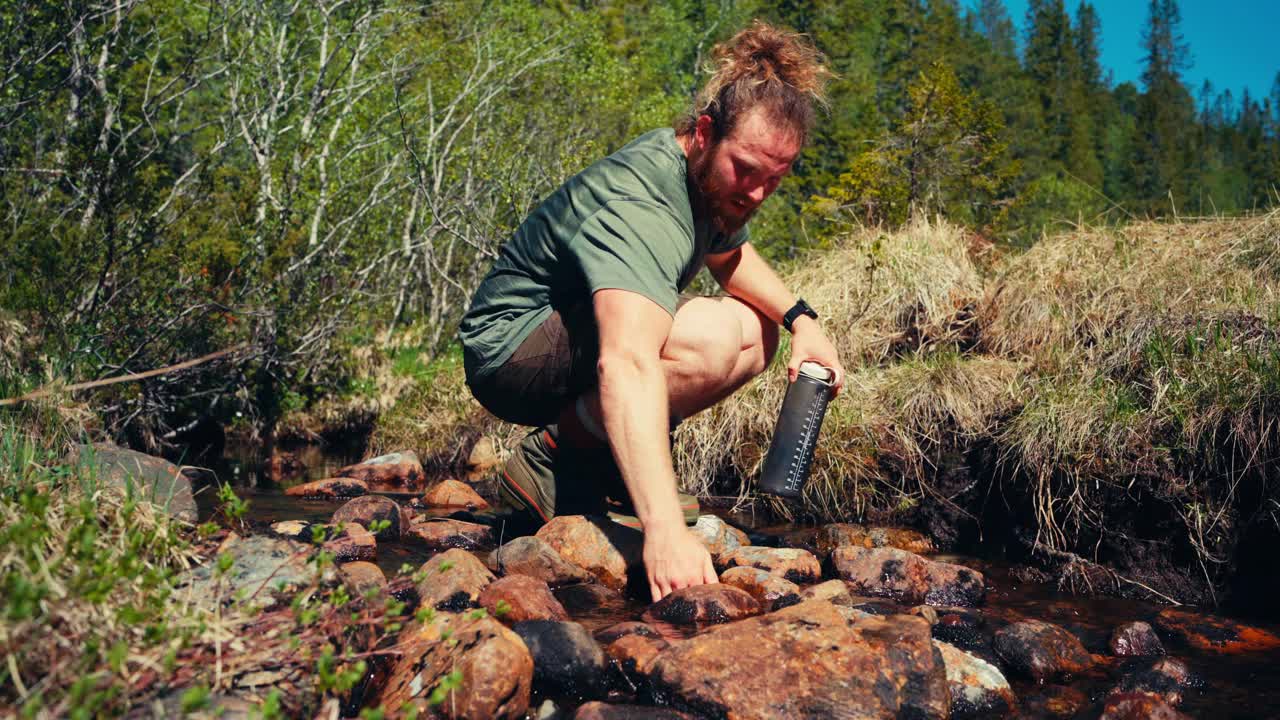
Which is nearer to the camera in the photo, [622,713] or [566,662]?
[622,713]

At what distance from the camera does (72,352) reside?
188 inches

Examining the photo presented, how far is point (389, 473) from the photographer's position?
5.78 metres

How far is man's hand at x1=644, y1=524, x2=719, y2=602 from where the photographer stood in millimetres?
2652

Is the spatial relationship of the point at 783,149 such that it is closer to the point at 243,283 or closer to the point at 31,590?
the point at 31,590

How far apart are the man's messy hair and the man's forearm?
94 centimetres

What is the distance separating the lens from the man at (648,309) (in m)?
2.67

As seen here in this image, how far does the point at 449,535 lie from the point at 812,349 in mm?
1684

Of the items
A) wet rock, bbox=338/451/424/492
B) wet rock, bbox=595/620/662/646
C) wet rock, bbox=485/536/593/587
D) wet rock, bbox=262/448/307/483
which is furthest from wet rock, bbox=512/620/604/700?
wet rock, bbox=262/448/307/483

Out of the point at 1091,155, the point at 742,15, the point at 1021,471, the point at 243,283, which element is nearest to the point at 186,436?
the point at 243,283

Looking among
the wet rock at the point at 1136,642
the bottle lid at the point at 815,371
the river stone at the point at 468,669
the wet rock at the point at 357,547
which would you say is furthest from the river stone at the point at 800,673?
the wet rock at the point at 357,547

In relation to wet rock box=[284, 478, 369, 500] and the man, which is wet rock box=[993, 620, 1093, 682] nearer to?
the man

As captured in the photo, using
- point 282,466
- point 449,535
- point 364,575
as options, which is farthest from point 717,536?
point 282,466

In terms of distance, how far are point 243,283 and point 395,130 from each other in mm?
4768

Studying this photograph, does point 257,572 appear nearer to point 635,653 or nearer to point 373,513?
point 635,653
